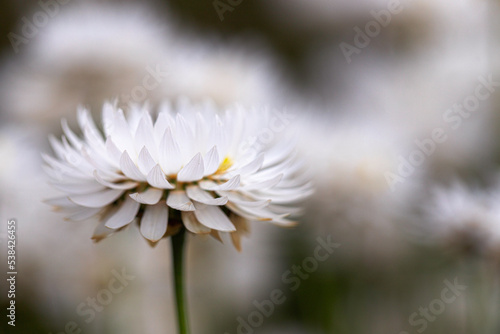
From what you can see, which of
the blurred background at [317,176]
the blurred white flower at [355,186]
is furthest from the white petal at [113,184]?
the blurred white flower at [355,186]

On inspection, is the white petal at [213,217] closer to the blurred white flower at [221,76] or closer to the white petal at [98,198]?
the white petal at [98,198]

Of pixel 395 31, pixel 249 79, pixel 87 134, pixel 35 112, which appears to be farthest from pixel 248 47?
pixel 87 134

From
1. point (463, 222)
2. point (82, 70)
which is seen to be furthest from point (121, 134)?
point (82, 70)

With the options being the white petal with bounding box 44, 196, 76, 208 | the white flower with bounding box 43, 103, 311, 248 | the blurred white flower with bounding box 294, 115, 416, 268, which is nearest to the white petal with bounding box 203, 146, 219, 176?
the white flower with bounding box 43, 103, 311, 248

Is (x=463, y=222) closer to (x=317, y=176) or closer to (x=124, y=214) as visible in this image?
(x=317, y=176)

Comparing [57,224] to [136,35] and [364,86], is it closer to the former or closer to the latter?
[136,35]

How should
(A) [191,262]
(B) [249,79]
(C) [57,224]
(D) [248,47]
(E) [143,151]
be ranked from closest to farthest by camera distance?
(E) [143,151] < (C) [57,224] < (A) [191,262] < (B) [249,79] < (D) [248,47]

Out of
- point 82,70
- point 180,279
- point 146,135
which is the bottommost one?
point 180,279
